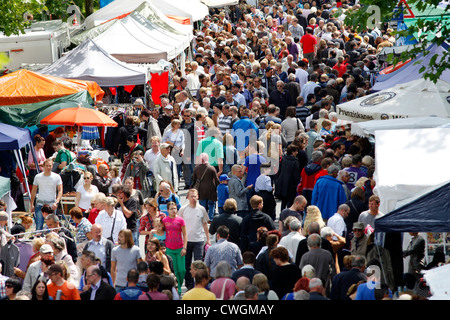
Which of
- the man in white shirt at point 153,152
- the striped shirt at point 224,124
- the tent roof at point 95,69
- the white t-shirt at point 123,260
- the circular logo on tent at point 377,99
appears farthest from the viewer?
the tent roof at point 95,69

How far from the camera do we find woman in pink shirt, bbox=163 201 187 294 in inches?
441

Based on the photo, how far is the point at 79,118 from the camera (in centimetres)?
1609

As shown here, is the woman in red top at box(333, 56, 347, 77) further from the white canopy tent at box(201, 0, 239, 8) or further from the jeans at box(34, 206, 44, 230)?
the white canopy tent at box(201, 0, 239, 8)

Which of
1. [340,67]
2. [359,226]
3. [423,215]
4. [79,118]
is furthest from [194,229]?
[340,67]

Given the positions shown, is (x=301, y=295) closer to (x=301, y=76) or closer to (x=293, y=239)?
(x=293, y=239)

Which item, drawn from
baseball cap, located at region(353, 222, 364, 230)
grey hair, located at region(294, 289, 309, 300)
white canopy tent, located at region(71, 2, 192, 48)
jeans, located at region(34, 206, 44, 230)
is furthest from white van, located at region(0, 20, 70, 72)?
grey hair, located at region(294, 289, 309, 300)

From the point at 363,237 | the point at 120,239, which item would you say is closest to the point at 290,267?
the point at 363,237

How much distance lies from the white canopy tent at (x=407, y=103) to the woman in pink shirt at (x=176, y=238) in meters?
4.32

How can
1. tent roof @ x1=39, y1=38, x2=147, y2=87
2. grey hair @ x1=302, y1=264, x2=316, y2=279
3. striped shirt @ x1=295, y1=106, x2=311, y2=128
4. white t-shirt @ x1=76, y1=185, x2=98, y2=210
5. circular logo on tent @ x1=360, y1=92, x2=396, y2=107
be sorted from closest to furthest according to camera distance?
grey hair @ x1=302, y1=264, x2=316, y2=279, white t-shirt @ x1=76, y1=185, x2=98, y2=210, circular logo on tent @ x1=360, y1=92, x2=396, y2=107, striped shirt @ x1=295, y1=106, x2=311, y2=128, tent roof @ x1=39, y1=38, x2=147, y2=87

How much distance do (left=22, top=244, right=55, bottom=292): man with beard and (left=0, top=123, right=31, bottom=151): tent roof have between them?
464 cm

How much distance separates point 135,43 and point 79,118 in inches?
266

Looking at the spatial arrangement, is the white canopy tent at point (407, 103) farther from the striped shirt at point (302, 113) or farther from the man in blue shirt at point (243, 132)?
the striped shirt at point (302, 113)

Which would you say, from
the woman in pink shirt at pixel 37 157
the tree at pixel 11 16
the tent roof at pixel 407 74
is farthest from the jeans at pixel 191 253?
the tree at pixel 11 16

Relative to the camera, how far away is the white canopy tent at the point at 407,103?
1341 cm
